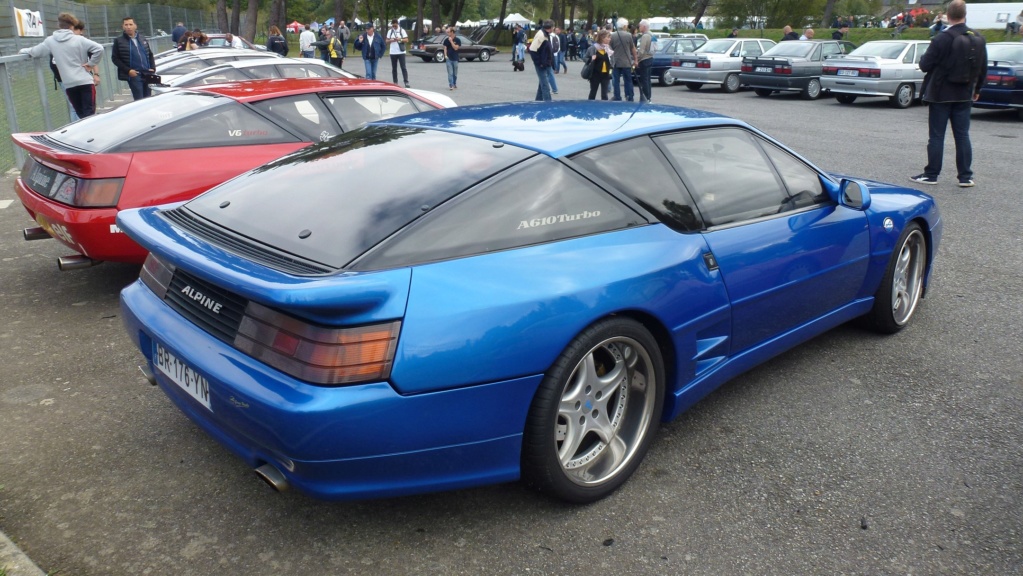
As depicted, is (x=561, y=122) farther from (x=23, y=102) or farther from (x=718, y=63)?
(x=718, y=63)

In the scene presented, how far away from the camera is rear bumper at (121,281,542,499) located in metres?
2.34

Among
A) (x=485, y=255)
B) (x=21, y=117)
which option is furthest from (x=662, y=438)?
(x=21, y=117)

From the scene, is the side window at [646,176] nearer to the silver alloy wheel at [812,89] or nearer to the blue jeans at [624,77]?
the blue jeans at [624,77]

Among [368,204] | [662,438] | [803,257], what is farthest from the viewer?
[803,257]

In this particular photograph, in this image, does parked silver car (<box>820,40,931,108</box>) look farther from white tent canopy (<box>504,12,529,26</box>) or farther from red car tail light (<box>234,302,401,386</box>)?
white tent canopy (<box>504,12,529,26</box>)

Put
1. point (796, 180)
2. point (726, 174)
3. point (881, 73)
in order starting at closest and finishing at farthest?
point (726, 174) < point (796, 180) < point (881, 73)

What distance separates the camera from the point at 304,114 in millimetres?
5941

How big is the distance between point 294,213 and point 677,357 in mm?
1526

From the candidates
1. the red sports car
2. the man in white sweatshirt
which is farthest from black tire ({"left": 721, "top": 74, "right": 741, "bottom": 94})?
the red sports car

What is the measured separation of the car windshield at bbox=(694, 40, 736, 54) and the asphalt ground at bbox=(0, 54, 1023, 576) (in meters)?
18.5

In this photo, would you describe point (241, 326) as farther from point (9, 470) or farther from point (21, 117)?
point (21, 117)

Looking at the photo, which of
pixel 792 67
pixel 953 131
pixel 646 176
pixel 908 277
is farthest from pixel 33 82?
pixel 792 67

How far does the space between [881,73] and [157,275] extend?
17711 mm

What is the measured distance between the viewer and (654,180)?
3.28 meters
